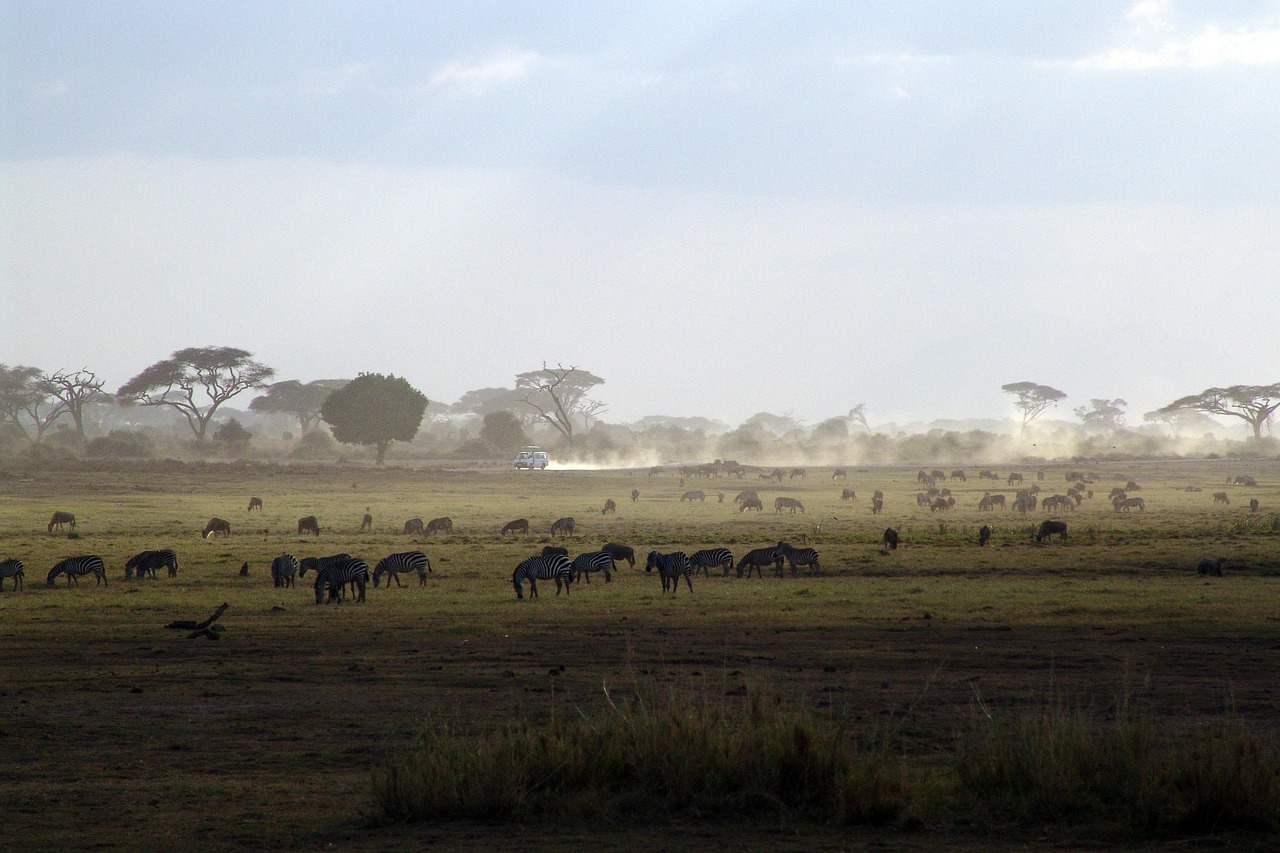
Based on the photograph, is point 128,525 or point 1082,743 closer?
point 1082,743

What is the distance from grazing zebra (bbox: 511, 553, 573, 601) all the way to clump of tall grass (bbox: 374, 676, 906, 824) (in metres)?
14.0

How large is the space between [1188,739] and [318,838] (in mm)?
6663

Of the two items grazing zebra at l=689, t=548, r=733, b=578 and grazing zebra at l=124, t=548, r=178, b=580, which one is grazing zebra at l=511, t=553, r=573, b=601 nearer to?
grazing zebra at l=689, t=548, r=733, b=578

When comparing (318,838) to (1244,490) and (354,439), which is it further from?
(354,439)

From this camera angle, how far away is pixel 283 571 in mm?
24422

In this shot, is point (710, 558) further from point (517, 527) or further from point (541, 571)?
point (517, 527)

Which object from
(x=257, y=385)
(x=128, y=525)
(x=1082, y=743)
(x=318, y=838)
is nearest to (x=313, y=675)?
(x=318, y=838)

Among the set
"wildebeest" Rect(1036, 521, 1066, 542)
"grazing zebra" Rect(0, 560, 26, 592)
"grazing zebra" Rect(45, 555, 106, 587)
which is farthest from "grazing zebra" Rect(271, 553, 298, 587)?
"wildebeest" Rect(1036, 521, 1066, 542)

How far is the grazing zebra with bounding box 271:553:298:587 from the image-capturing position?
2434 cm

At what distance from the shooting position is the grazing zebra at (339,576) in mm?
22000

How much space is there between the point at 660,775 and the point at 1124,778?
10.6 ft

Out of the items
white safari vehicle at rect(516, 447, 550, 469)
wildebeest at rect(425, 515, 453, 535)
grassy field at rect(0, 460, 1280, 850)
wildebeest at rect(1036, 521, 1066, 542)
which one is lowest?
grassy field at rect(0, 460, 1280, 850)

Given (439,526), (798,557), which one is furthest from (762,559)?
(439,526)

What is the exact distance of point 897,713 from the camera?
38.1 ft
